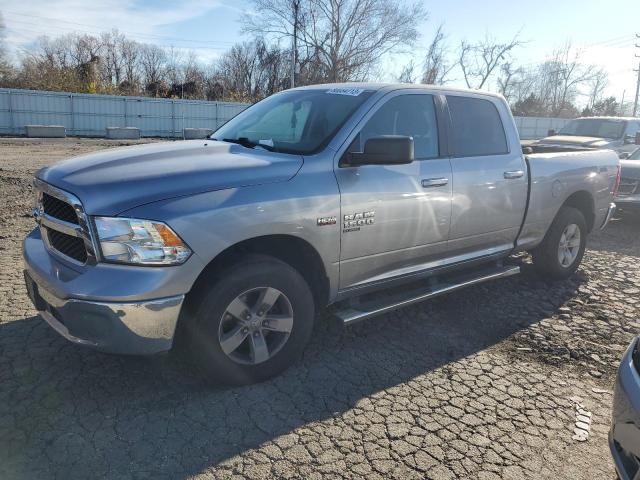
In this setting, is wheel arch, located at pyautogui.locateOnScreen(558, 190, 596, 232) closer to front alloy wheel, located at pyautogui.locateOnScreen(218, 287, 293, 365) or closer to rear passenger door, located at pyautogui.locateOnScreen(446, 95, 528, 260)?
rear passenger door, located at pyautogui.locateOnScreen(446, 95, 528, 260)

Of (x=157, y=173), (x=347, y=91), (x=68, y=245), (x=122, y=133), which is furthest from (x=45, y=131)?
(x=157, y=173)

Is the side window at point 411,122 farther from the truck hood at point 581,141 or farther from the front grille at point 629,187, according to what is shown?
the truck hood at point 581,141

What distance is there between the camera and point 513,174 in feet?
14.9

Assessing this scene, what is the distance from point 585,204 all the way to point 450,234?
2.52 meters

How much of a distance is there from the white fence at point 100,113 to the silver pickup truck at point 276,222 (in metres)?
23.6

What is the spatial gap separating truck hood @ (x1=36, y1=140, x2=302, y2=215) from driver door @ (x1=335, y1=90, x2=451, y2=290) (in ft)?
1.72

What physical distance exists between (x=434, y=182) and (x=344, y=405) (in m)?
1.81

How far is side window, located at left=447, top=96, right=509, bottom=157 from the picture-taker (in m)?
4.24

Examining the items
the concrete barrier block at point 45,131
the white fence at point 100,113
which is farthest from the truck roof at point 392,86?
the concrete barrier block at point 45,131

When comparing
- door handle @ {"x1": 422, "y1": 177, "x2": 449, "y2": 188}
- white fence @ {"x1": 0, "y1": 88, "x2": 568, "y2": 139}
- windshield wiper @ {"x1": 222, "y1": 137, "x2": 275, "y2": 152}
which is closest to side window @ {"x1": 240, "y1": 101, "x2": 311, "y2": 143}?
windshield wiper @ {"x1": 222, "y1": 137, "x2": 275, "y2": 152}

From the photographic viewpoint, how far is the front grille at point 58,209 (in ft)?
9.26

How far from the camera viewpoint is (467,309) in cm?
465

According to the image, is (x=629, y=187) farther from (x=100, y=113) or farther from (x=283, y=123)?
(x=100, y=113)

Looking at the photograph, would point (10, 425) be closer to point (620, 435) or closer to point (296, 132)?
point (296, 132)
